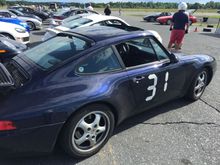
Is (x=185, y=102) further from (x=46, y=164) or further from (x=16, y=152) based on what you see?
(x=16, y=152)

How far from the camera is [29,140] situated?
90.7 inches

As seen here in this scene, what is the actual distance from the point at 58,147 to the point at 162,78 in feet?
5.77

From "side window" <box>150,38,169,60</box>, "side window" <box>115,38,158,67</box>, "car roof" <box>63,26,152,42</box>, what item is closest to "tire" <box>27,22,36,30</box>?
"car roof" <box>63,26,152,42</box>

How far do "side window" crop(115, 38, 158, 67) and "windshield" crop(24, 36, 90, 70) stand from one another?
0.59m

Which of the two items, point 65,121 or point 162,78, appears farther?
point 162,78

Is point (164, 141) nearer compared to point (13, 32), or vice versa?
point (164, 141)

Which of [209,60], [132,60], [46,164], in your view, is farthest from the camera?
[209,60]

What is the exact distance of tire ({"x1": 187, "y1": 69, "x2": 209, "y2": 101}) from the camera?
4129 mm

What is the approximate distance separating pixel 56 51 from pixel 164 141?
190 cm

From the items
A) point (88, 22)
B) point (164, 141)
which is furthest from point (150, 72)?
point (88, 22)

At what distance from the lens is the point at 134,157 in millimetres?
2850

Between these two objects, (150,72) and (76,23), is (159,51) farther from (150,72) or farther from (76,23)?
(76,23)

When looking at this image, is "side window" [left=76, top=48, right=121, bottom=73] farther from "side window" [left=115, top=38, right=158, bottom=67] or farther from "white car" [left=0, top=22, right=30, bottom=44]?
"white car" [left=0, top=22, right=30, bottom=44]

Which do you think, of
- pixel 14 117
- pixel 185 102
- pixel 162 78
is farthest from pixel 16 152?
pixel 185 102
